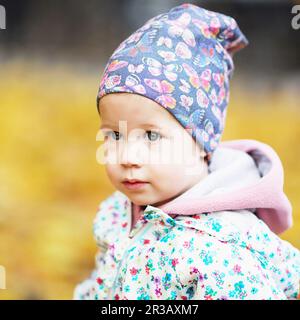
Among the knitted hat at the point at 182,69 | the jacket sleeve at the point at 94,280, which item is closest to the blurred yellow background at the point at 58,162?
the jacket sleeve at the point at 94,280

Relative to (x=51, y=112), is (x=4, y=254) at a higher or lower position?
lower

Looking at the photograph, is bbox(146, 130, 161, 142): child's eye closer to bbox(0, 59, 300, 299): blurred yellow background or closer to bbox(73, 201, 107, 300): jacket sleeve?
bbox(73, 201, 107, 300): jacket sleeve

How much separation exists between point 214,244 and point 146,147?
29 cm

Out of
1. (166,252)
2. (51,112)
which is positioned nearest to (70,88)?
(51,112)

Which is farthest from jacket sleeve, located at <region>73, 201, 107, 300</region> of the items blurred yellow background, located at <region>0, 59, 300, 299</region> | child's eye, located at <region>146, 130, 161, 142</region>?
blurred yellow background, located at <region>0, 59, 300, 299</region>

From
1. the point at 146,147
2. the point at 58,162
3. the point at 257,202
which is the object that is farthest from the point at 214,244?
the point at 58,162

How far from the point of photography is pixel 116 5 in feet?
16.8

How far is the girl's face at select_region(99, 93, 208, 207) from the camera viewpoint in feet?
4.75

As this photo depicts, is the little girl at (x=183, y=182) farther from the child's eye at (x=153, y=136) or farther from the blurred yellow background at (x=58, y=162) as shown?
the blurred yellow background at (x=58, y=162)

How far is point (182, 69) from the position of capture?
1.49 meters

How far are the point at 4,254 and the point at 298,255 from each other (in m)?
1.81

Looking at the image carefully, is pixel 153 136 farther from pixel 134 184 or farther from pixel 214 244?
pixel 214 244

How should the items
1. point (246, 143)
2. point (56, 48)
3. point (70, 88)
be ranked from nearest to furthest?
point (246, 143) → point (70, 88) → point (56, 48)
